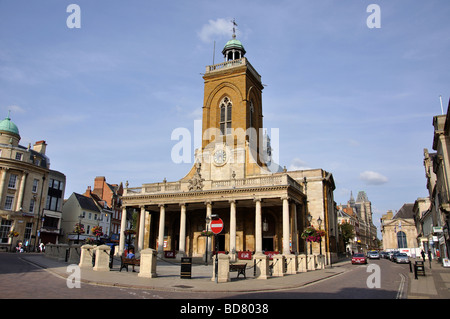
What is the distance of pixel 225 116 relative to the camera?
1794 inches

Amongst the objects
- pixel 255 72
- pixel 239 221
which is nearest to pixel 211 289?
pixel 239 221

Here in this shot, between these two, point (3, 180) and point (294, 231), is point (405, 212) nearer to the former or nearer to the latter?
point (294, 231)

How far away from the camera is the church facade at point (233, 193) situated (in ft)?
117

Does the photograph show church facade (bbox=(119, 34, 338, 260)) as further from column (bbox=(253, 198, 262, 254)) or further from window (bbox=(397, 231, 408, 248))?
window (bbox=(397, 231, 408, 248))

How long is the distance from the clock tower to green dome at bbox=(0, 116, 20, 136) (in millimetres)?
28292

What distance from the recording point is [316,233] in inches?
1190

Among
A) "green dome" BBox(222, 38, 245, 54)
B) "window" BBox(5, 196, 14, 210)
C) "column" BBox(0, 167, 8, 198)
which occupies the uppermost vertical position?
"green dome" BBox(222, 38, 245, 54)

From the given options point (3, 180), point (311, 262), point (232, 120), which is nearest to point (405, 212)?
point (232, 120)

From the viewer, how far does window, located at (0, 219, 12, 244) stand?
44.5m

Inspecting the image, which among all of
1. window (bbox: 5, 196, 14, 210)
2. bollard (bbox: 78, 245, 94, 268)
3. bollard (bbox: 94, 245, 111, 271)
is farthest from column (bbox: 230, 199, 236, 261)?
window (bbox: 5, 196, 14, 210)

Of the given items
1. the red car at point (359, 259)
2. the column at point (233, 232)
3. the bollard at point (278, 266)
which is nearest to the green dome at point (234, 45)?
the column at point (233, 232)

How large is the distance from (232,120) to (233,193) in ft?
39.9
